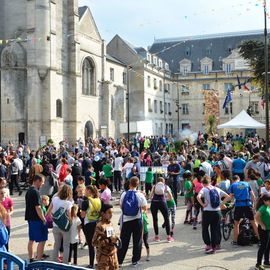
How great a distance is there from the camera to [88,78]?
146ft

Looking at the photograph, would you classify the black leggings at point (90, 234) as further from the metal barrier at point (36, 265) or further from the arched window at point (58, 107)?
the arched window at point (58, 107)

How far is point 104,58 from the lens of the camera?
46312 mm

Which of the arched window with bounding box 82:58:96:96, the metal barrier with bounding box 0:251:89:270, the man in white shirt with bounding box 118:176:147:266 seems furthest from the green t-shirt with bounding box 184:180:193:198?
the arched window with bounding box 82:58:96:96

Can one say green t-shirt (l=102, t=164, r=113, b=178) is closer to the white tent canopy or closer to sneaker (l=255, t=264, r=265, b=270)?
sneaker (l=255, t=264, r=265, b=270)

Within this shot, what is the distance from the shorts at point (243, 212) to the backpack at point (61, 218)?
414 centimetres

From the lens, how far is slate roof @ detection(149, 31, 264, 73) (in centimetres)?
6619

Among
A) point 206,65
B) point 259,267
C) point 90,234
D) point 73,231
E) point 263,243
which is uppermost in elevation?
point 206,65

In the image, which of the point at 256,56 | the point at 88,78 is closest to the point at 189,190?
the point at 256,56

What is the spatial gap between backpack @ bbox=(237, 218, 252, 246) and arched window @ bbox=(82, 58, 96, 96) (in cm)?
3501

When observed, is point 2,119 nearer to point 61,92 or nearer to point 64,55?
point 61,92

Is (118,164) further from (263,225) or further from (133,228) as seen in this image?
(263,225)

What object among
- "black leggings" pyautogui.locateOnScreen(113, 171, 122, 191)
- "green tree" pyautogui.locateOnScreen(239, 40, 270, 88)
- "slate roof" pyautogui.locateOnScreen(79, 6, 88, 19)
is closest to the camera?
"black leggings" pyautogui.locateOnScreen(113, 171, 122, 191)

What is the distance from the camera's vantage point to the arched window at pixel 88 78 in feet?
143

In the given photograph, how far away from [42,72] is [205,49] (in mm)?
38715
